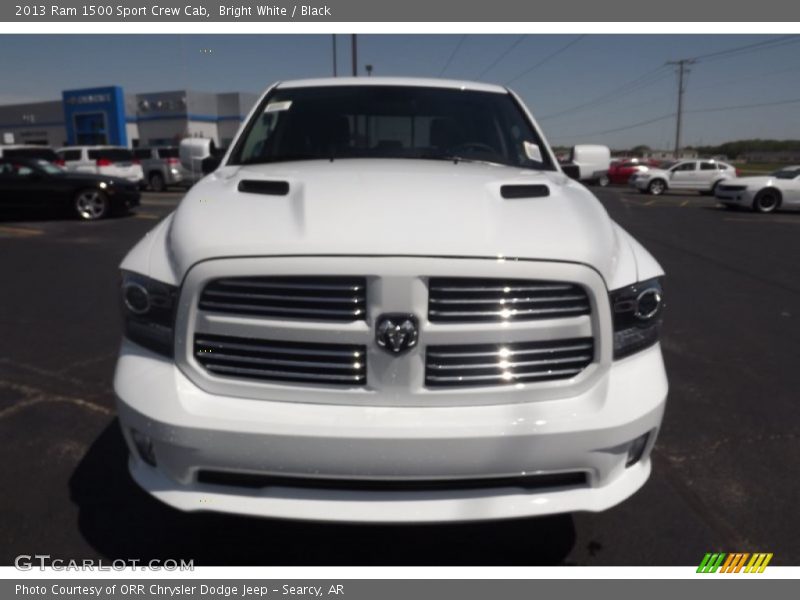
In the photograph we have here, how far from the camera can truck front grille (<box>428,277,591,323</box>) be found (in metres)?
1.95

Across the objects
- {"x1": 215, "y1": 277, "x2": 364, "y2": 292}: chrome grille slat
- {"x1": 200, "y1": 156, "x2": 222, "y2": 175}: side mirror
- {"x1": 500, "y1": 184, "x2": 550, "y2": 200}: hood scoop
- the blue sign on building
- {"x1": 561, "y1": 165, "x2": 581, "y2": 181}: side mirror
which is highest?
the blue sign on building

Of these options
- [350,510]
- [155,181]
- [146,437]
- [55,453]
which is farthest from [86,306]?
[155,181]

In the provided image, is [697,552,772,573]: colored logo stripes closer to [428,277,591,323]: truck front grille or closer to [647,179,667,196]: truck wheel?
[428,277,591,323]: truck front grille

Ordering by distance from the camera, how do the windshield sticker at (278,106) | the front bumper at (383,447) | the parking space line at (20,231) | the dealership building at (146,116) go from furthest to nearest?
the dealership building at (146,116) → the parking space line at (20,231) → the windshield sticker at (278,106) → the front bumper at (383,447)

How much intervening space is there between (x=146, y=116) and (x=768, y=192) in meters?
43.5

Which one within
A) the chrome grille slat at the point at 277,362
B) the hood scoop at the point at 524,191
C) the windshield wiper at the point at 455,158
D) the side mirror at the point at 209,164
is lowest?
the chrome grille slat at the point at 277,362

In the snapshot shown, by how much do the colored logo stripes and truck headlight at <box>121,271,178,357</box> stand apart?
7.15 ft

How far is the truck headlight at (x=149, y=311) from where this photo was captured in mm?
2092

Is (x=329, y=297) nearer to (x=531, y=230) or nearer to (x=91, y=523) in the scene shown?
(x=531, y=230)

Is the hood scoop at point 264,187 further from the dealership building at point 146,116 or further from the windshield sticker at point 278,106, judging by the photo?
the dealership building at point 146,116

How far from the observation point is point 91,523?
266 centimetres

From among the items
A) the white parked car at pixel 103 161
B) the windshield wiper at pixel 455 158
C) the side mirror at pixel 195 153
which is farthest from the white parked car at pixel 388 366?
the white parked car at pixel 103 161

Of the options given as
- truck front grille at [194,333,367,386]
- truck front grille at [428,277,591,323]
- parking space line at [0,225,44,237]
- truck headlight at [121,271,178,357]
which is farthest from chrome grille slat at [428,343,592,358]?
parking space line at [0,225,44,237]

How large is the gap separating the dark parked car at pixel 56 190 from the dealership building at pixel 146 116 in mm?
31318
